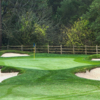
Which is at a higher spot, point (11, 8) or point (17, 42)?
point (11, 8)

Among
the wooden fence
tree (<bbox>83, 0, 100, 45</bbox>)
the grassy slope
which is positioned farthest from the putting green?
tree (<bbox>83, 0, 100, 45</bbox>)

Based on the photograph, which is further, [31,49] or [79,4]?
[79,4]

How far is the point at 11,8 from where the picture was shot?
141ft

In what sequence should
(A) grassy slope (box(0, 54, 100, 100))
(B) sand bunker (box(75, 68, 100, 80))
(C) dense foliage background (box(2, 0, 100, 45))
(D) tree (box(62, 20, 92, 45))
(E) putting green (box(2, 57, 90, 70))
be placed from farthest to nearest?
1. (C) dense foliage background (box(2, 0, 100, 45))
2. (D) tree (box(62, 20, 92, 45))
3. (E) putting green (box(2, 57, 90, 70))
4. (B) sand bunker (box(75, 68, 100, 80))
5. (A) grassy slope (box(0, 54, 100, 100))

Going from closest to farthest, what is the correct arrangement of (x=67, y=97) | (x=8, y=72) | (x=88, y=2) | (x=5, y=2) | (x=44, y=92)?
(x=67, y=97) < (x=44, y=92) < (x=8, y=72) < (x=5, y=2) < (x=88, y=2)

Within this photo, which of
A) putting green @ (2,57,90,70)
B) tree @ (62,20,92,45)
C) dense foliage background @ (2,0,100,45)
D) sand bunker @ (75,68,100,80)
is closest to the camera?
sand bunker @ (75,68,100,80)

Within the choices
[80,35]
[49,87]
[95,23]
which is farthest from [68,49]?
[49,87]

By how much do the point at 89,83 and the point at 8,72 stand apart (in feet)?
19.4

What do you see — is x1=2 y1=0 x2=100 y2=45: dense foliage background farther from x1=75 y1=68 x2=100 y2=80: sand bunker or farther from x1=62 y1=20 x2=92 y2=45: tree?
x1=75 y1=68 x2=100 y2=80: sand bunker

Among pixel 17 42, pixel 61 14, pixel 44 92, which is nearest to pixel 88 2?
pixel 61 14

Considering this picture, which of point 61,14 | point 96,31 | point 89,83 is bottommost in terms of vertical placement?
point 89,83

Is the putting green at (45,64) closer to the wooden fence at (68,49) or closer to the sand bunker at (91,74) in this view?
the sand bunker at (91,74)

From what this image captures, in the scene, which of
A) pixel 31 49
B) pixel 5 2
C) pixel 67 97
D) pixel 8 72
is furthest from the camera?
pixel 5 2

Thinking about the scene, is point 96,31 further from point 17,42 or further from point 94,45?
point 17,42
